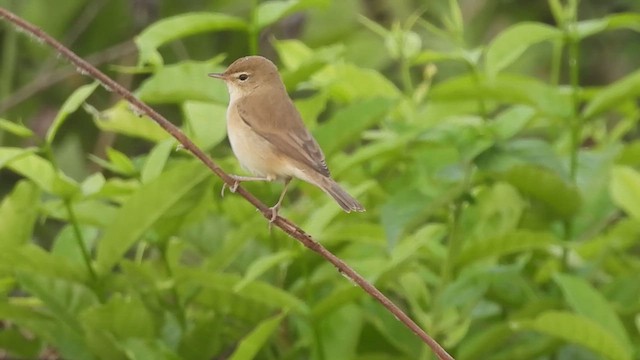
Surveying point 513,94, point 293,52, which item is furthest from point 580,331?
point 293,52

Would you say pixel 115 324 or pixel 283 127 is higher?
pixel 283 127

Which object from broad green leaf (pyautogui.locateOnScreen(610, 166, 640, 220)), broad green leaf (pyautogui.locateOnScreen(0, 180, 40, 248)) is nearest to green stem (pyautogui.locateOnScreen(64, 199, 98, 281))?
broad green leaf (pyautogui.locateOnScreen(0, 180, 40, 248))

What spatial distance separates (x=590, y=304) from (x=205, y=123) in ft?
3.07

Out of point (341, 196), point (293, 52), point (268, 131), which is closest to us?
point (341, 196)

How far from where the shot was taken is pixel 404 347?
3.25 meters

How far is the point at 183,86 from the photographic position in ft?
10.5

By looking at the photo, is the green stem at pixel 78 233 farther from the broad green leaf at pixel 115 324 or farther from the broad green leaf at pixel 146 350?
the broad green leaf at pixel 146 350

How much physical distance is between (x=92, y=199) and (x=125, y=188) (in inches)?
4.2

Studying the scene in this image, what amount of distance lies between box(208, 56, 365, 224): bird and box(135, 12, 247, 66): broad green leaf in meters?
0.12

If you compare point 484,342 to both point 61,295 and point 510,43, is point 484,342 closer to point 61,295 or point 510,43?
point 510,43

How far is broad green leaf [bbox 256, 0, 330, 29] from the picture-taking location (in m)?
3.28

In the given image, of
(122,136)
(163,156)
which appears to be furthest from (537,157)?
(122,136)

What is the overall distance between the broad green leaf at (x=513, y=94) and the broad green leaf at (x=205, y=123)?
52 centimetres

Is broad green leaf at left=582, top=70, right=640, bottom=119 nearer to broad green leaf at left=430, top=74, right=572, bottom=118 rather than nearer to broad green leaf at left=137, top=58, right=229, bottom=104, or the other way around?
broad green leaf at left=430, top=74, right=572, bottom=118
